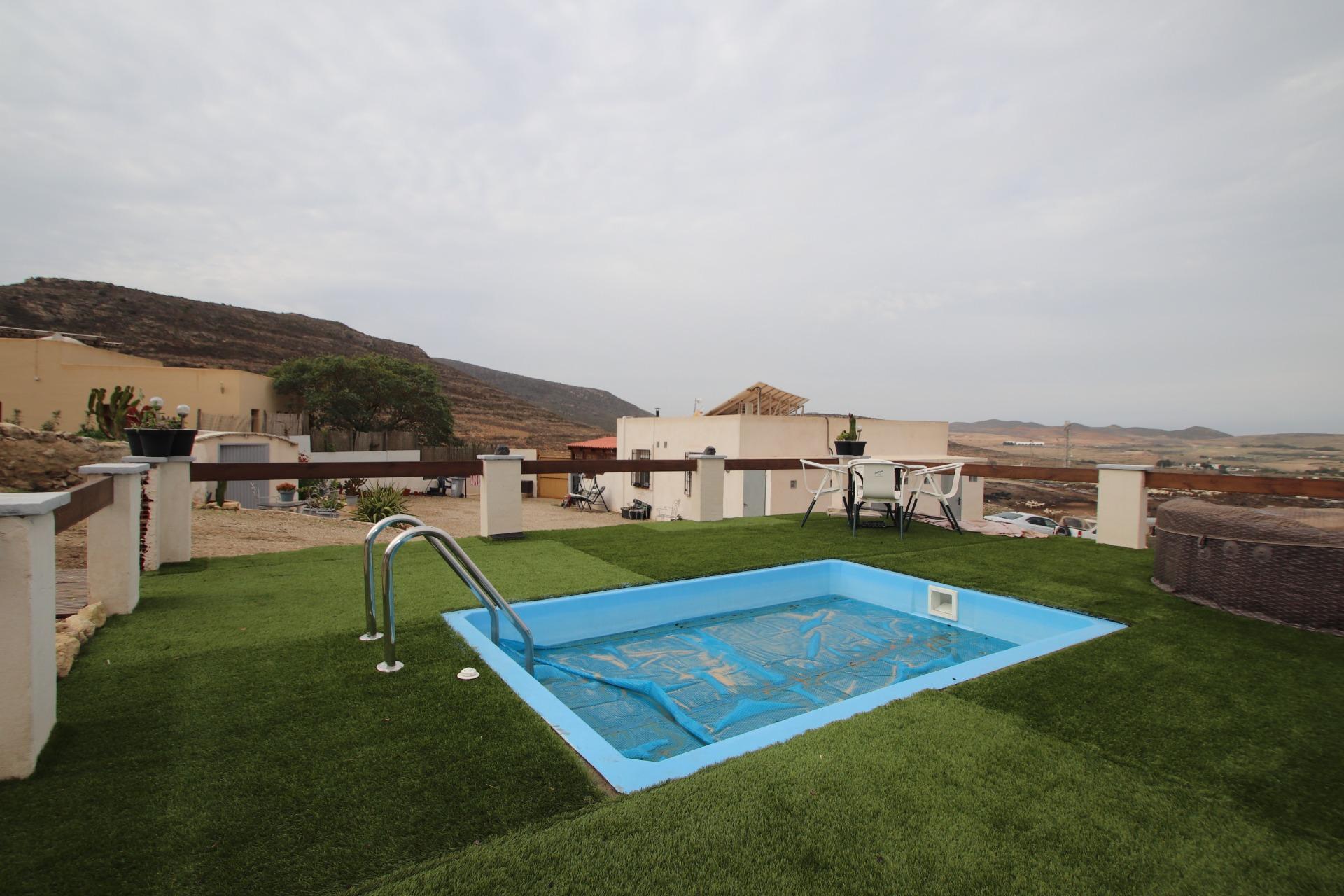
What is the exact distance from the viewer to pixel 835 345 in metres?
22.8

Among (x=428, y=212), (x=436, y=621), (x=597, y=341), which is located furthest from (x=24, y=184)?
(x=436, y=621)

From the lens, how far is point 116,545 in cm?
333

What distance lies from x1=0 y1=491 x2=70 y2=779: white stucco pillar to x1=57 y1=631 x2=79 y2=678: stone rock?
87 centimetres

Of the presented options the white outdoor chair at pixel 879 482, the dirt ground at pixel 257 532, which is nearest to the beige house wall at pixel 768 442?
the dirt ground at pixel 257 532

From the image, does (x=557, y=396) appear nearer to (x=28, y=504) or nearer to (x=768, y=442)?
(x=768, y=442)

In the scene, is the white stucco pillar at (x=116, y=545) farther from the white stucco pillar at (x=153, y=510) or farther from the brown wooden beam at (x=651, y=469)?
the white stucco pillar at (x=153, y=510)

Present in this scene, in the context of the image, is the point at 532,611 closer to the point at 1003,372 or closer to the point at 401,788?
the point at 401,788

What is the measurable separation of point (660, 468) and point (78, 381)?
80.9 feet

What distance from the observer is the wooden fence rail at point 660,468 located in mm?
4688

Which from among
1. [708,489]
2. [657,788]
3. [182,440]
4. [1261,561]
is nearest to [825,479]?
[708,489]

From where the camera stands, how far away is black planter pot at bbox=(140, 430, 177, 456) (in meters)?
4.36

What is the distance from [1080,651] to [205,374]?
28.4m

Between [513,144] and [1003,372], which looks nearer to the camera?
[513,144]

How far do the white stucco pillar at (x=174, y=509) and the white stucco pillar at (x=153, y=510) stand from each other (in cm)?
2
